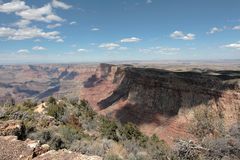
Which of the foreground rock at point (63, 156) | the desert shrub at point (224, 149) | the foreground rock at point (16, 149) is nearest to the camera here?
the foreground rock at point (63, 156)

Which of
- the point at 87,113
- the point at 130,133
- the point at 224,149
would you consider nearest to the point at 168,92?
the point at 87,113

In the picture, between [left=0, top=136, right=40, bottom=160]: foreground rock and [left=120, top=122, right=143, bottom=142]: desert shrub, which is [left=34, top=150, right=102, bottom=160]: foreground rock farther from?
[left=120, top=122, right=143, bottom=142]: desert shrub

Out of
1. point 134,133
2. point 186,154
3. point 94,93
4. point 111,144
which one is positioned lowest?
point 94,93

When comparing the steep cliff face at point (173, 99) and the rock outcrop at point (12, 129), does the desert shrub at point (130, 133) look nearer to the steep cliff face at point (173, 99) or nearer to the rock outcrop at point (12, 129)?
the rock outcrop at point (12, 129)

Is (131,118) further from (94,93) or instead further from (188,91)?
(94,93)

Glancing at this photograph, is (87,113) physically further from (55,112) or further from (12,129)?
(12,129)

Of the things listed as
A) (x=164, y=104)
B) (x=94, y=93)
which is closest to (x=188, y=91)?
(x=164, y=104)

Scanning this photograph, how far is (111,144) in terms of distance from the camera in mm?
18594

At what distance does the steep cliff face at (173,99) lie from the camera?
141 feet

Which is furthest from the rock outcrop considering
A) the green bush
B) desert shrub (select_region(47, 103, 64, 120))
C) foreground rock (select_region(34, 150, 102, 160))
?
the green bush

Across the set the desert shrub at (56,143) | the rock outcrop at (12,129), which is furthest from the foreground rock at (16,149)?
the desert shrub at (56,143)

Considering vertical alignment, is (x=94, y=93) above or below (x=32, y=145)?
below

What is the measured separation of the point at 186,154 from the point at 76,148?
6181 mm

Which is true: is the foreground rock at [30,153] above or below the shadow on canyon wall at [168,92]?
above
